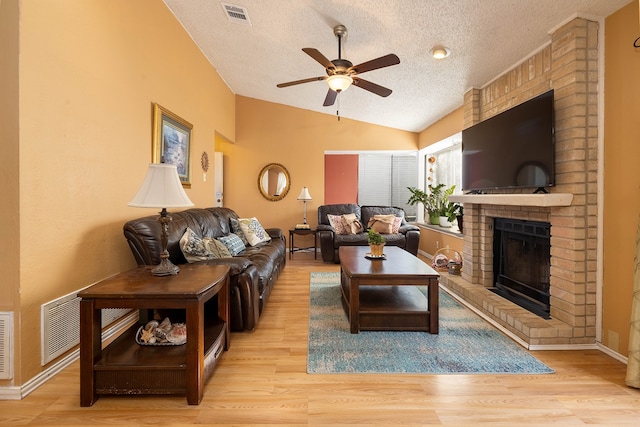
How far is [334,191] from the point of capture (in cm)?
757

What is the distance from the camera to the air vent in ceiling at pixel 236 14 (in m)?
3.39

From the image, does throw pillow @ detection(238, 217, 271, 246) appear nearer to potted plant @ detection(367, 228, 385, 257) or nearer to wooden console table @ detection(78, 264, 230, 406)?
potted plant @ detection(367, 228, 385, 257)

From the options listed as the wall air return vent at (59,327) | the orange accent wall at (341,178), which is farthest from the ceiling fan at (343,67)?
the orange accent wall at (341,178)

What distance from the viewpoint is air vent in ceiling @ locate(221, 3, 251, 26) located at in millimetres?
3388

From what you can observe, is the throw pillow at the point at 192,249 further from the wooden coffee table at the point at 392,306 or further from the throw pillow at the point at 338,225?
the throw pillow at the point at 338,225

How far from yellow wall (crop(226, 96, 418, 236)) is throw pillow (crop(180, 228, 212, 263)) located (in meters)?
3.75

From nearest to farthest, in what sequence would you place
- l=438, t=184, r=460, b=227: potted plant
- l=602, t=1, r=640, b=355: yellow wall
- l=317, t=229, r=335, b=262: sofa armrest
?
1. l=602, t=1, r=640, b=355: yellow wall
2. l=438, t=184, r=460, b=227: potted plant
3. l=317, t=229, r=335, b=262: sofa armrest

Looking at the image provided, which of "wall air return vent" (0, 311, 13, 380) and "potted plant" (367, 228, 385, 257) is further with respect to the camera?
"potted plant" (367, 228, 385, 257)

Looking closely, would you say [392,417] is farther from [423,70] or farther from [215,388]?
[423,70]

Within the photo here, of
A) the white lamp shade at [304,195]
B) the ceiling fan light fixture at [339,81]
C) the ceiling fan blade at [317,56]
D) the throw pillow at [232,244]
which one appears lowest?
the throw pillow at [232,244]

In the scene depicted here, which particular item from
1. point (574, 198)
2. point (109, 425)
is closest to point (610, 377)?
point (574, 198)

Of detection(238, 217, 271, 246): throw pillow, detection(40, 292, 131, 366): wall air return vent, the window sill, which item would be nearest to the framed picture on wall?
detection(238, 217, 271, 246): throw pillow

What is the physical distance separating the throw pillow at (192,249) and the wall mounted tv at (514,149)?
8.98 feet

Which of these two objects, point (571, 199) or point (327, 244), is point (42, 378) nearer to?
point (571, 199)
